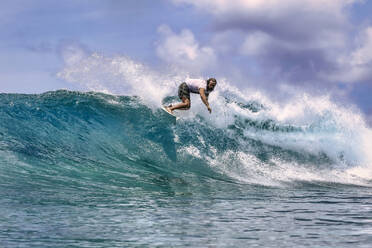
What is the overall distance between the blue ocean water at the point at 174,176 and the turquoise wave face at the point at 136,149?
0.14ft

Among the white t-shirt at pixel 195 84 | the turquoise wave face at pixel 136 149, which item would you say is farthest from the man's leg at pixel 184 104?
the turquoise wave face at pixel 136 149

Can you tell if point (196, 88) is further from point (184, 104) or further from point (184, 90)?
point (184, 104)

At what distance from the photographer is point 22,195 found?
26.1 feet

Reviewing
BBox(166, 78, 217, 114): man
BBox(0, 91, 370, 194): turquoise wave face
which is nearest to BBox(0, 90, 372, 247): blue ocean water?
BBox(0, 91, 370, 194): turquoise wave face

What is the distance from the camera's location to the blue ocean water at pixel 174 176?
5527 millimetres

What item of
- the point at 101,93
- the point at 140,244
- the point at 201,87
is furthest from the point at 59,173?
the point at 101,93

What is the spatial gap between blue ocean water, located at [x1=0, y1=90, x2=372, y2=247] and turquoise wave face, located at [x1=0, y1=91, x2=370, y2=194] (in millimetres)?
42

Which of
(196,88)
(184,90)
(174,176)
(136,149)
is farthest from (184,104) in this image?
(174,176)

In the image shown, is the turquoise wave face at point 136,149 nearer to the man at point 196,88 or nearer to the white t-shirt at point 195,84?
the man at point 196,88

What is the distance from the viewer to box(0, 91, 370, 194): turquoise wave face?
1079 cm

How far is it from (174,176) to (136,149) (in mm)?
2168

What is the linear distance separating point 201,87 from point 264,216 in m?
7.42

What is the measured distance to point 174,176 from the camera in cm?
1182

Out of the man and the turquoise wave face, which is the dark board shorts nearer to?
the man
